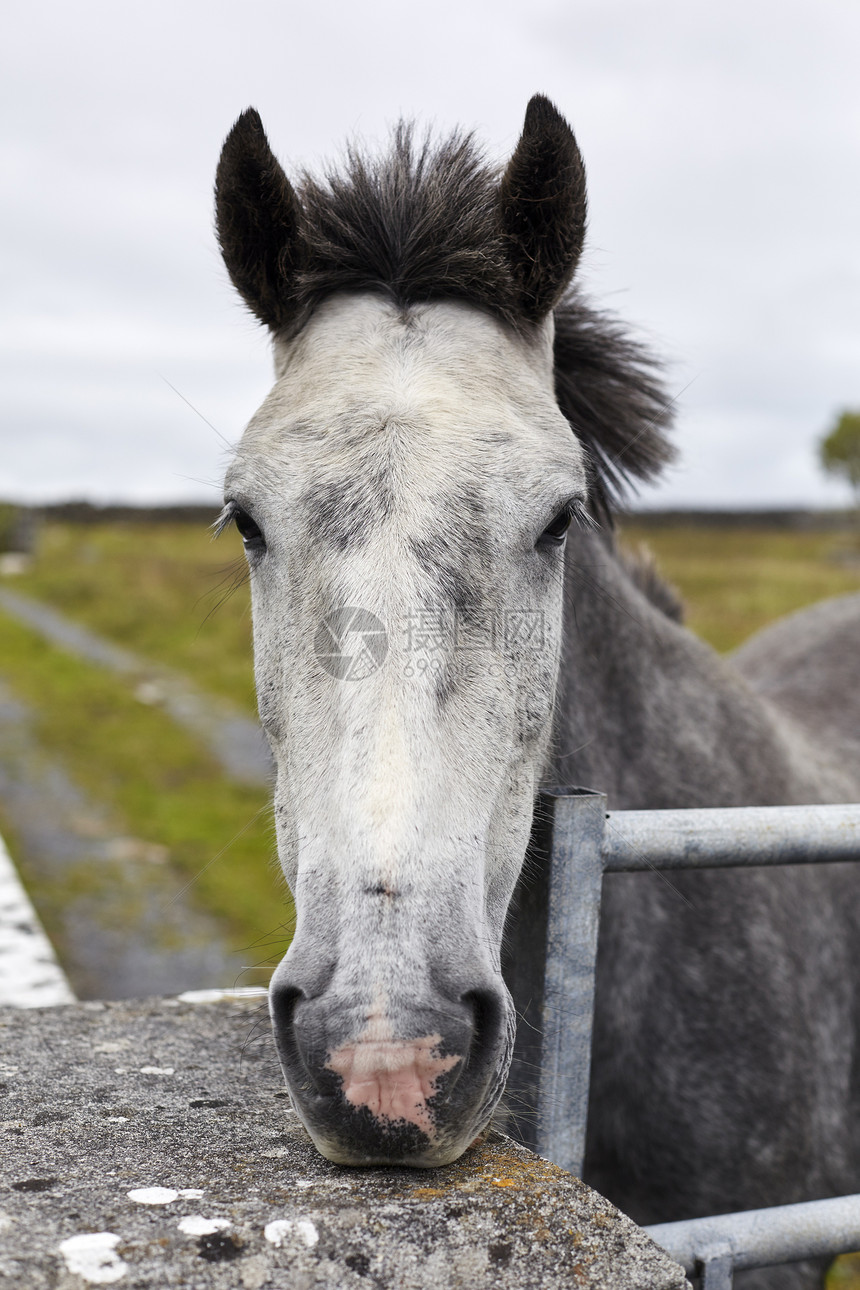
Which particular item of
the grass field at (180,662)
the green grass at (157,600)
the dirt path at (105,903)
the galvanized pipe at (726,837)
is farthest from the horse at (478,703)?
the green grass at (157,600)

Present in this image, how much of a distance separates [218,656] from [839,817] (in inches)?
590

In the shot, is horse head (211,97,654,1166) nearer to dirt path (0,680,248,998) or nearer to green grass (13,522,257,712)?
dirt path (0,680,248,998)

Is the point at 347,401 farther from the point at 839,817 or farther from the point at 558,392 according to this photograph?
the point at 839,817

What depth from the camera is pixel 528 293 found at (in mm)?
2389

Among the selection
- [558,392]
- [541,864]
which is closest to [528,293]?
[558,392]

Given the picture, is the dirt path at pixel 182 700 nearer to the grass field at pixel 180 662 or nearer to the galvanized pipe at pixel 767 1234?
the grass field at pixel 180 662

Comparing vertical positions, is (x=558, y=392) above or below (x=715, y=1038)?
above

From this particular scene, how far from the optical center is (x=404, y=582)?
1.76 metres

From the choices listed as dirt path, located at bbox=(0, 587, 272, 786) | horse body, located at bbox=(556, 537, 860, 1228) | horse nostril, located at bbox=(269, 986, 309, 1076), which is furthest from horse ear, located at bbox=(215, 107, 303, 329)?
dirt path, located at bbox=(0, 587, 272, 786)

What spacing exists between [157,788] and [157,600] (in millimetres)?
11887

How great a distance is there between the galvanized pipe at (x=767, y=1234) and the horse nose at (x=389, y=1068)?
0.60m

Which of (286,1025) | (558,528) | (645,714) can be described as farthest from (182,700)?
(286,1025)

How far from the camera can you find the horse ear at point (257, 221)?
235 cm

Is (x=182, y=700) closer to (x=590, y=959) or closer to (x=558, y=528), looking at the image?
(x=558, y=528)
